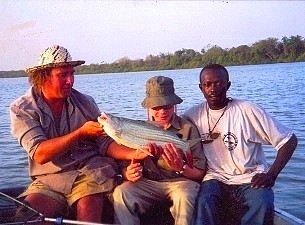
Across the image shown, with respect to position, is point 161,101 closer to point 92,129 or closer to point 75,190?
point 92,129

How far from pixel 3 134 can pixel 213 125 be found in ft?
48.2

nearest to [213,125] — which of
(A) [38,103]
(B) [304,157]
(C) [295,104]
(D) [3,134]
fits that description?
(A) [38,103]

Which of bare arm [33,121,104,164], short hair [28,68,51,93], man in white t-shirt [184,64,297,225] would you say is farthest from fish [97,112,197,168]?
short hair [28,68,51,93]

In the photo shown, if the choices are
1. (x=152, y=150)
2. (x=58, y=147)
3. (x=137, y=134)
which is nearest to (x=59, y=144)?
(x=58, y=147)

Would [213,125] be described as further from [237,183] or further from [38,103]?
[38,103]

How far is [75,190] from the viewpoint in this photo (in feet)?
16.3

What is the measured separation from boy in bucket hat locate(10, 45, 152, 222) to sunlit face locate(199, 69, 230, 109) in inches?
37.1

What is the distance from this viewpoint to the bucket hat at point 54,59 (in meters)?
4.96

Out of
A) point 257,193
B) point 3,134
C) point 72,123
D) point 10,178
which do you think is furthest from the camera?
point 3,134

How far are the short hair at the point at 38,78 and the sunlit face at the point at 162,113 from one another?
1064 mm

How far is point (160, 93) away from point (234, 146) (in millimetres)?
895

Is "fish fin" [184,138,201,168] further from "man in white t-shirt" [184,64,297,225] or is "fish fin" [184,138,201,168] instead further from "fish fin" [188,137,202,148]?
"man in white t-shirt" [184,64,297,225]

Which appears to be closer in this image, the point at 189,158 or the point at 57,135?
the point at 189,158

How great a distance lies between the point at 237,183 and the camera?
513cm
